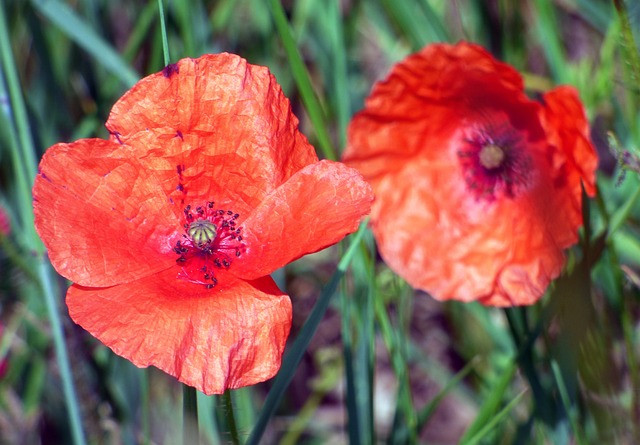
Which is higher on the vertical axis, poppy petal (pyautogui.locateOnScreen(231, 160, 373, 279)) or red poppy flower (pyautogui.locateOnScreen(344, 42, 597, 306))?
poppy petal (pyautogui.locateOnScreen(231, 160, 373, 279))

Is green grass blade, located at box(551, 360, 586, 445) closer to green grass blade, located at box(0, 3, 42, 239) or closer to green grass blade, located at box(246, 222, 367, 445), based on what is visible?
green grass blade, located at box(246, 222, 367, 445)

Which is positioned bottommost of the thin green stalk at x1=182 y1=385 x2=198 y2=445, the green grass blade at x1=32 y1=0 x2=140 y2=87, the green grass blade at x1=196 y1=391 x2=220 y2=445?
the green grass blade at x1=196 y1=391 x2=220 y2=445

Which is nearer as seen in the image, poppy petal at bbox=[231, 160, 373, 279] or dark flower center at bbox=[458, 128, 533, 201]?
poppy petal at bbox=[231, 160, 373, 279]

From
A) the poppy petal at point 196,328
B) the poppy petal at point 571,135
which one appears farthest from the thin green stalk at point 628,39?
the poppy petal at point 196,328

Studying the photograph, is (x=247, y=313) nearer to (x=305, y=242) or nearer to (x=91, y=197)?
(x=305, y=242)

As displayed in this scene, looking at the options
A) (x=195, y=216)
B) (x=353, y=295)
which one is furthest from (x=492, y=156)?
(x=195, y=216)

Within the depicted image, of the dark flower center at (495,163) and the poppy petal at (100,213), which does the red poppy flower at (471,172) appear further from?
the poppy petal at (100,213)

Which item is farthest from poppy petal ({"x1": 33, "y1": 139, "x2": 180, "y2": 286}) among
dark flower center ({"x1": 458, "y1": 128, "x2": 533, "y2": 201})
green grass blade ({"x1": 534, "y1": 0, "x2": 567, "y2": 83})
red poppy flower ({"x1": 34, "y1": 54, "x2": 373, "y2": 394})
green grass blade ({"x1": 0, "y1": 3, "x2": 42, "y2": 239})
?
green grass blade ({"x1": 534, "y1": 0, "x2": 567, "y2": 83})

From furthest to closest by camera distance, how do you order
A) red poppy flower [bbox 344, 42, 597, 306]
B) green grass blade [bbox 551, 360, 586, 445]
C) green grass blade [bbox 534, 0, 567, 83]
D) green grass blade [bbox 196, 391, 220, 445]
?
green grass blade [bbox 534, 0, 567, 83], green grass blade [bbox 196, 391, 220, 445], red poppy flower [bbox 344, 42, 597, 306], green grass blade [bbox 551, 360, 586, 445]
